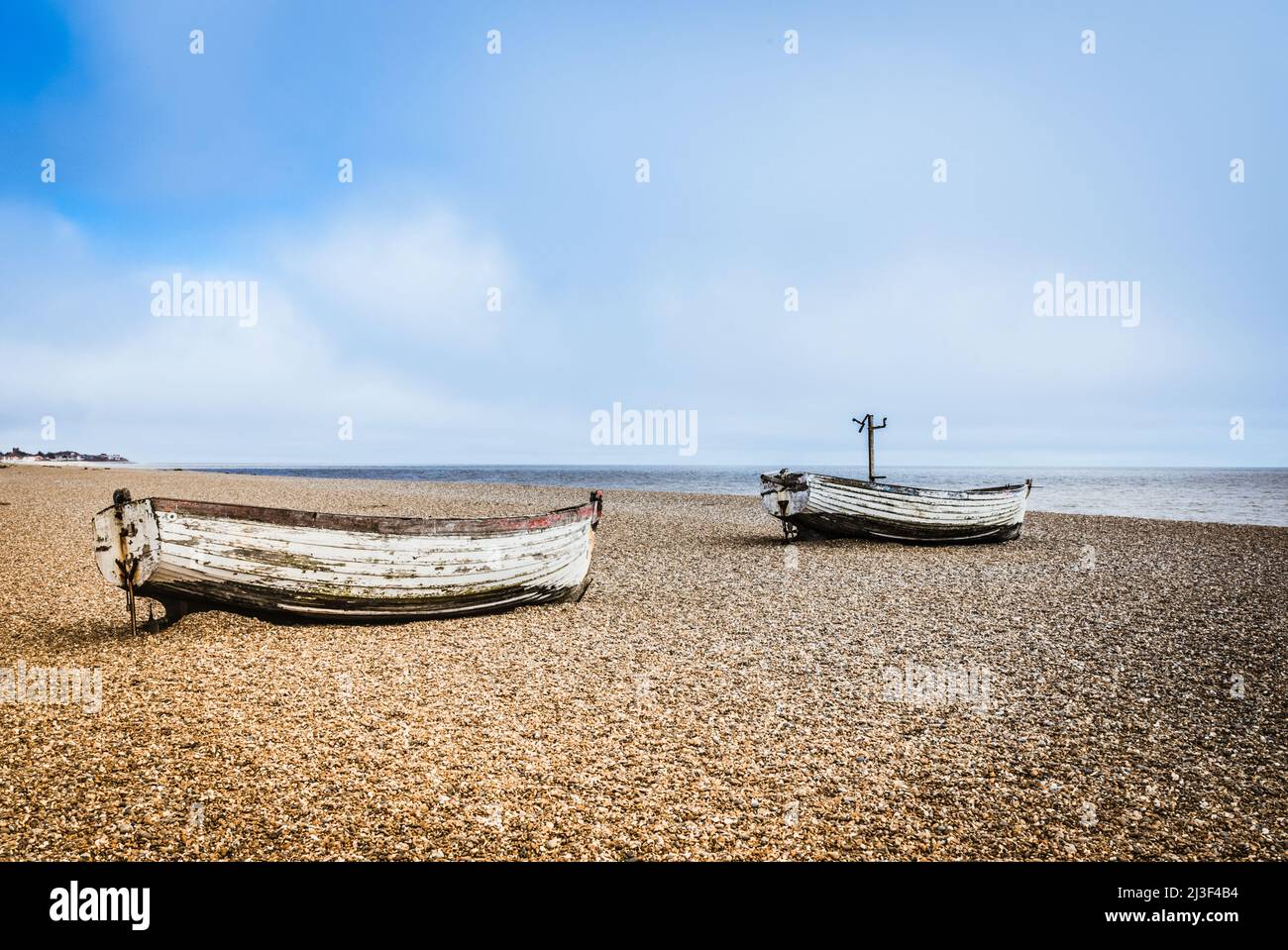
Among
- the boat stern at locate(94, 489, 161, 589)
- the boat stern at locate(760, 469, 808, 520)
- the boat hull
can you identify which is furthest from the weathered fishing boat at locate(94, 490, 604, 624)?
the boat hull

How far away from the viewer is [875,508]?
1559 cm

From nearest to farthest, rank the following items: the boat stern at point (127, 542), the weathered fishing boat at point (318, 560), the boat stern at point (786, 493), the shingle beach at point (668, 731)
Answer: the shingle beach at point (668, 731) → the boat stern at point (127, 542) → the weathered fishing boat at point (318, 560) → the boat stern at point (786, 493)

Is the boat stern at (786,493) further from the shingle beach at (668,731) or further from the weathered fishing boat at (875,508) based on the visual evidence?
the shingle beach at (668,731)

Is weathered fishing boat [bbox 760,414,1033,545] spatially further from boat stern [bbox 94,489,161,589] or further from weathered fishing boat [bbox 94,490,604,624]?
boat stern [bbox 94,489,161,589]

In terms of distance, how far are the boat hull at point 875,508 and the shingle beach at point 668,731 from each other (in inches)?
208

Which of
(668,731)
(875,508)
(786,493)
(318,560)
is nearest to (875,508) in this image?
(875,508)

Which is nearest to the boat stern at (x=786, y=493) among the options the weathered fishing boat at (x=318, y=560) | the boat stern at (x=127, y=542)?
the weathered fishing boat at (x=318, y=560)

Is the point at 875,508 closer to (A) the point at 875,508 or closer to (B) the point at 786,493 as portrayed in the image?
(A) the point at 875,508

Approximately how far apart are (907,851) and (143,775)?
4671mm

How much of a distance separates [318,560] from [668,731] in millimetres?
4366

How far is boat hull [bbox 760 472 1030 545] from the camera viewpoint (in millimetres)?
15508

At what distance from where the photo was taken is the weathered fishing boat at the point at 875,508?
50.9ft
